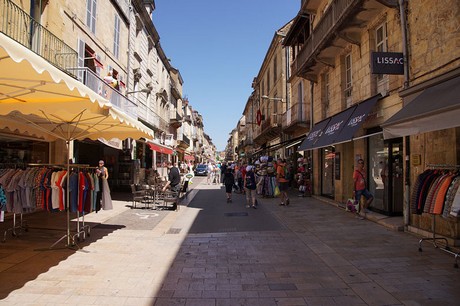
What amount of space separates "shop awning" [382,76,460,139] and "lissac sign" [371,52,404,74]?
1.18 meters

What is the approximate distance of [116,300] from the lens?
3.95m

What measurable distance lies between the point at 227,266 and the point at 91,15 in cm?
1318

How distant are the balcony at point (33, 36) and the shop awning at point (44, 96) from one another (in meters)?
2.88

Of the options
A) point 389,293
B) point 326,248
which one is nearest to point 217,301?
point 389,293

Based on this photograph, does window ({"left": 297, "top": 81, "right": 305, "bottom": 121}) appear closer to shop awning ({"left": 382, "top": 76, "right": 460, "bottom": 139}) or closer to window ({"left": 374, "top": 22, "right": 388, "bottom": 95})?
window ({"left": 374, "top": 22, "right": 388, "bottom": 95})

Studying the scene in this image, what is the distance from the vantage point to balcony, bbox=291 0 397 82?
9.96 metres

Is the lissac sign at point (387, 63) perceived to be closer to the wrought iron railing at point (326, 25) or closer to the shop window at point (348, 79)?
the wrought iron railing at point (326, 25)

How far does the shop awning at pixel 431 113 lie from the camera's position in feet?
16.5

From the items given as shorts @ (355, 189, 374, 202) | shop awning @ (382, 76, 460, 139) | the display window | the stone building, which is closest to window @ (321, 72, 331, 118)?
the stone building

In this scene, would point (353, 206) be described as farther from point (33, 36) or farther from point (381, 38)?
point (33, 36)

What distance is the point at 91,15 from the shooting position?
14406mm

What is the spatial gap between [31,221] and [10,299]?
5.69m

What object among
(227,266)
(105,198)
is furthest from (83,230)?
(227,266)

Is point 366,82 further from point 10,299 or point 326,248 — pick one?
point 10,299
